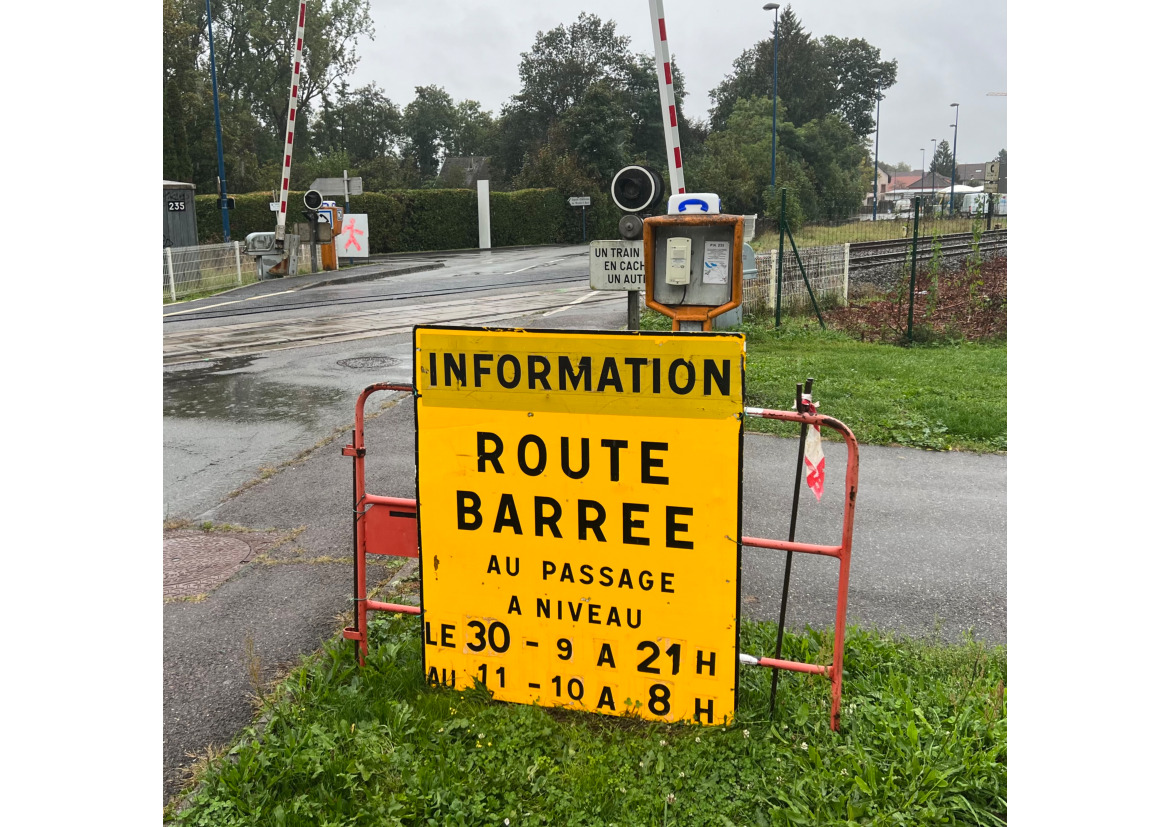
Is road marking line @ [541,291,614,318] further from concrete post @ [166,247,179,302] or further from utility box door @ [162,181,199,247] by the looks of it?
utility box door @ [162,181,199,247]

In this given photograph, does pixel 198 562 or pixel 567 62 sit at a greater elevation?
pixel 567 62

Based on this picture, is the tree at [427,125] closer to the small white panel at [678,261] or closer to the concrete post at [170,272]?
the concrete post at [170,272]

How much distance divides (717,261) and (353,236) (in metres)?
24.5

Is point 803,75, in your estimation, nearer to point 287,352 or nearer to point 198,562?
point 287,352

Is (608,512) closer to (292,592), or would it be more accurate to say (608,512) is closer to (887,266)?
(292,592)

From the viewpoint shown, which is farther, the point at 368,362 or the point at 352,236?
the point at 352,236

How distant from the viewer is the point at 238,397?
9.91 metres

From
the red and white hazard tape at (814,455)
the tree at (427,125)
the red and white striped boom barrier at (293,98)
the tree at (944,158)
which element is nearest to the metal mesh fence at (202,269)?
the red and white striped boom barrier at (293,98)

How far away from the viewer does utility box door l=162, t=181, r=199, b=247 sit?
26.0 m

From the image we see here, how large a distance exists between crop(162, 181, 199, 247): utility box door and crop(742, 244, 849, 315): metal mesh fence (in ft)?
57.1

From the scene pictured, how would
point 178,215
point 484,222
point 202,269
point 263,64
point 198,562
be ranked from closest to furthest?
1. point 198,562
2. point 202,269
3. point 178,215
4. point 484,222
5. point 263,64

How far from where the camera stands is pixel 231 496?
6613 mm

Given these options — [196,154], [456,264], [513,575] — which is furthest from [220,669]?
[196,154]

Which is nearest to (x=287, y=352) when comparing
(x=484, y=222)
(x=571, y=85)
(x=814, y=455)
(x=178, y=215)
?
(x=814, y=455)
